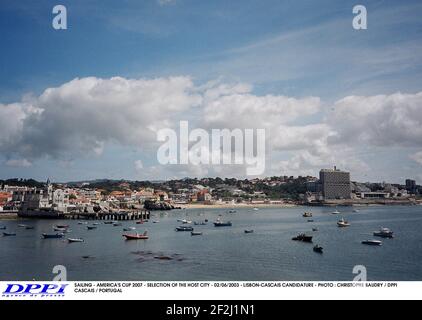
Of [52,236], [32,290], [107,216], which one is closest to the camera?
[32,290]

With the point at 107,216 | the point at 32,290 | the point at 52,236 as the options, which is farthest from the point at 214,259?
the point at 107,216

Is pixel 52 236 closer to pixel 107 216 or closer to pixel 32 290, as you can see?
pixel 107 216

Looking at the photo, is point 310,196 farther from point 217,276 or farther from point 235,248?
point 217,276

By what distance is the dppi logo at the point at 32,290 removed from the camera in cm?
336

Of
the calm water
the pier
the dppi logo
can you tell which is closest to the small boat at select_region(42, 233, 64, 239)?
the calm water

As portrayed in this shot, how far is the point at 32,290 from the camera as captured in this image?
3.37 meters

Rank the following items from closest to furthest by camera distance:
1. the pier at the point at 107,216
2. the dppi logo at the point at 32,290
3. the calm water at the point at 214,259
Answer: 1. the dppi logo at the point at 32,290
2. the calm water at the point at 214,259
3. the pier at the point at 107,216

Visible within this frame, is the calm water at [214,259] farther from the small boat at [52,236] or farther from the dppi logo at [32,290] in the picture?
the dppi logo at [32,290]

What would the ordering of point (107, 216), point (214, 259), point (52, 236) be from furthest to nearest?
point (107, 216), point (52, 236), point (214, 259)

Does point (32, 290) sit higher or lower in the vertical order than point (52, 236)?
higher

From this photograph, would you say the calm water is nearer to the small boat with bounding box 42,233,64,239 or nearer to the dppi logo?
the small boat with bounding box 42,233,64,239

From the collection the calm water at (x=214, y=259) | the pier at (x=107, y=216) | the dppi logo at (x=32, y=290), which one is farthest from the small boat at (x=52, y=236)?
the dppi logo at (x=32, y=290)

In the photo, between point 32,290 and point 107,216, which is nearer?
point 32,290
